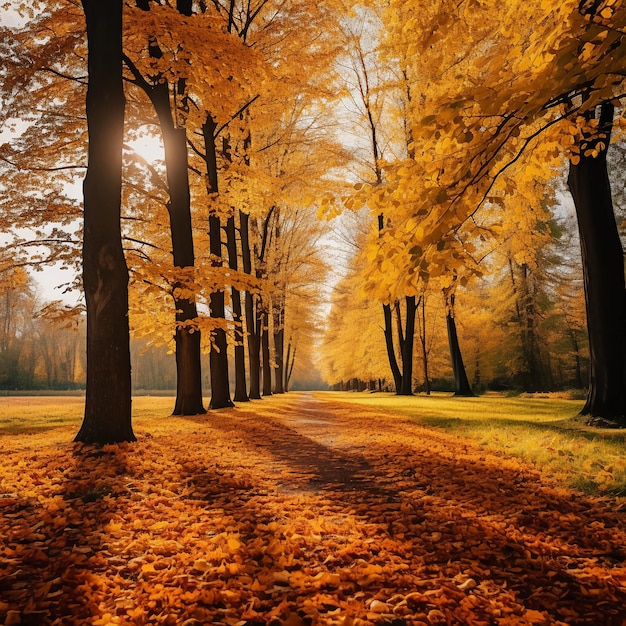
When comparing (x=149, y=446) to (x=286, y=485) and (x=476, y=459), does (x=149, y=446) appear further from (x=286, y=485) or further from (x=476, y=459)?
(x=476, y=459)

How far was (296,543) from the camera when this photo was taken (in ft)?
9.54

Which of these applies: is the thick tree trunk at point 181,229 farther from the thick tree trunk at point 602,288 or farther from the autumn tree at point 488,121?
the thick tree trunk at point 602,288

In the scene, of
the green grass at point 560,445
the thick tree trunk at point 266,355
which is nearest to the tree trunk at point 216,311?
the green grass at point 560,445

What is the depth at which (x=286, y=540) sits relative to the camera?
2951mm

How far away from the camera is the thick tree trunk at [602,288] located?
734cm

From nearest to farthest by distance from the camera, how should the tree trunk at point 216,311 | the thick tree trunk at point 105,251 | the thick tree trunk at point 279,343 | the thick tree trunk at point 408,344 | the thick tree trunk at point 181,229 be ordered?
the thick tree trunk at point 105,251 < the thick tree trunk at point 181,229 < the tree trunk at point 216,311 < the thick tree trunk at point 408,344 < the thick tree trunk at point 279,343

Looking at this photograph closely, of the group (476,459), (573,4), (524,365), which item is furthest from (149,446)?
(524,365)

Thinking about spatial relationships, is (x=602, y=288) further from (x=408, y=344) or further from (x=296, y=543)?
(x=408, y=344)

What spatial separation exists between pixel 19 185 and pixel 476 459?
11.4 metres

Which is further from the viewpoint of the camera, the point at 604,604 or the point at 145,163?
the point at 145,163

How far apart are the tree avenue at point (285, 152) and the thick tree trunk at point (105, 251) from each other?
0.08 ft

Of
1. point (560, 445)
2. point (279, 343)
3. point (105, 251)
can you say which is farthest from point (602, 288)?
point (279, 343)

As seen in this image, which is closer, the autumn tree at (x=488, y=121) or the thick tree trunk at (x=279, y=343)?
the autumn tree at (x=488, y=121)

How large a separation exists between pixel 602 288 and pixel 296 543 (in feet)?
23.9
